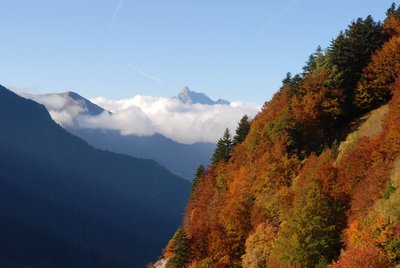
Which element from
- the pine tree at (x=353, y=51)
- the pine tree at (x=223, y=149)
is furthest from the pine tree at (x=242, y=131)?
the pine tree at (x=353, y=51)

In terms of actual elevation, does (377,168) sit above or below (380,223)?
above

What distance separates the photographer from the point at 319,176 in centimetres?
5772

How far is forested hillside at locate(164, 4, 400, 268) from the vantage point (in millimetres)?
49344

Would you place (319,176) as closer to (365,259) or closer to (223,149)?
(365,259)

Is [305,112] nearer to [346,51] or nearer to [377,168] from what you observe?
[346,51]

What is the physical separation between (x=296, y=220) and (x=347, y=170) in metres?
8.76

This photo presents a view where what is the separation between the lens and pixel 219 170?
89.2m

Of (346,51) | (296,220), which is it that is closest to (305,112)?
(346,51)

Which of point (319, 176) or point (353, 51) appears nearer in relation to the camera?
Result: point (319, 176)

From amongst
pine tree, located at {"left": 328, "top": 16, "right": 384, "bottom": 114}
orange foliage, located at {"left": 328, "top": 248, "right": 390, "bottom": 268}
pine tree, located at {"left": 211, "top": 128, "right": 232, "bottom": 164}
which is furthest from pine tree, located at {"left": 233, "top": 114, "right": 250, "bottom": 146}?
orange foliage, located at {"left": 328, "top": 248, "right": 390, "bottom": 268}

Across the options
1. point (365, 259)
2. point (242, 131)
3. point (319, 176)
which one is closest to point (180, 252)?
point (319, 176)

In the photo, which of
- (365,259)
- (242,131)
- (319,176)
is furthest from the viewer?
(242,131)

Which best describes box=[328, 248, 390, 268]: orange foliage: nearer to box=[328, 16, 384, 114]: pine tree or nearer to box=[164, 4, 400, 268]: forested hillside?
box=[164, 4, 400, 268]: forested hillside

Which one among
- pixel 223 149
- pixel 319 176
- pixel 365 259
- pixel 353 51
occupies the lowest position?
pixel 365 259
